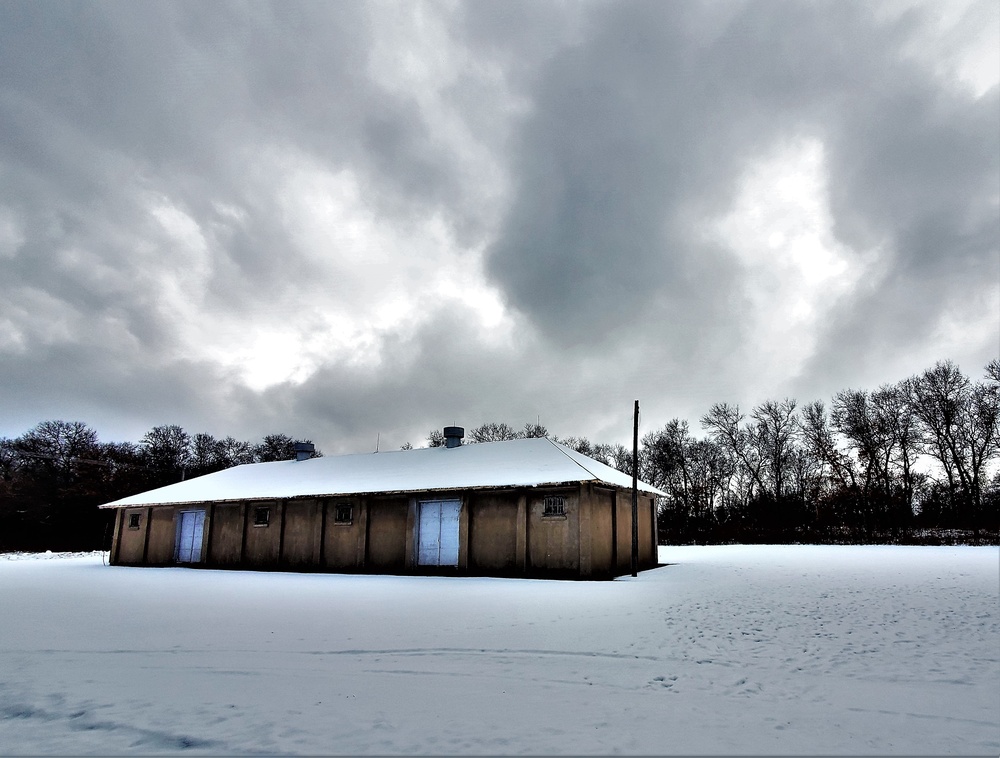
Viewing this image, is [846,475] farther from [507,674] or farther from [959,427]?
[507,674]

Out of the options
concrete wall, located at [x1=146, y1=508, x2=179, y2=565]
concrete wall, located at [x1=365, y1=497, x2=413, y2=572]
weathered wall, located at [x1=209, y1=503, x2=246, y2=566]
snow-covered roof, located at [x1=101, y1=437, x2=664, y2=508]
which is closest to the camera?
snow-covered roof, located at [x1=101, y1=437, x2=664, y2=508]

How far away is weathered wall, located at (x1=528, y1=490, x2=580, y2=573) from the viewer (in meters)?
18.4

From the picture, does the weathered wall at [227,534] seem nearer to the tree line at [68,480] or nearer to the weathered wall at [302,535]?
the weathered wall at [302,535]

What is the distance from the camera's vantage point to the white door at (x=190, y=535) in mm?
26047

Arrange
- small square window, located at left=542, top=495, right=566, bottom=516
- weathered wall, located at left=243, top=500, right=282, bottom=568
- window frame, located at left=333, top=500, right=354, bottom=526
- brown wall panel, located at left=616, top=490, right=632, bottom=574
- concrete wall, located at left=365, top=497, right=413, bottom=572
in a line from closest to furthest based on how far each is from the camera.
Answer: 1. small square window, located at left=542, top=495, right=566, bottom=516
2. brown wall panel, located at left=616, top=490, right=632, bottom=574
3. concrete wall, located at left=365, top=497, right=413, bottom=572
4. window frame, located at left=333, top=500, right=354, bottom=526
5. weathered wall, located at left=243, top=500, right=282, bottom=568

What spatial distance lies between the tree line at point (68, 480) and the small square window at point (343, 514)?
812 inches

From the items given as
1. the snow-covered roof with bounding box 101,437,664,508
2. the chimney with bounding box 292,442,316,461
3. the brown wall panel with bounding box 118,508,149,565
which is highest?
the chimney with bounding box 292,442,316,461

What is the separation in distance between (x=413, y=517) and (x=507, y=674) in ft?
48.1

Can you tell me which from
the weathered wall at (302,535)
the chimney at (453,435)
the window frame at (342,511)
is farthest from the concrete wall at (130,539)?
the chimney at (453,435)

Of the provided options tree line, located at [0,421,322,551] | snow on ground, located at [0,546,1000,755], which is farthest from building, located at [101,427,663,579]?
tree line, located at [0,421,322,551]

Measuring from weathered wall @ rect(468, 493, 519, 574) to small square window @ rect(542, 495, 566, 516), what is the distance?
3.38 ft

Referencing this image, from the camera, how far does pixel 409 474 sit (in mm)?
22859

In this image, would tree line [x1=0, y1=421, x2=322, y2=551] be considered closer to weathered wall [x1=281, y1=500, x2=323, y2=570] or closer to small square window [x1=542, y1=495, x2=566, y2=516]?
weathered wall [x1=281, y1=500, x2=323, y2=570]

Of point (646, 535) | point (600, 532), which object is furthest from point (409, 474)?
point (646, 535)
